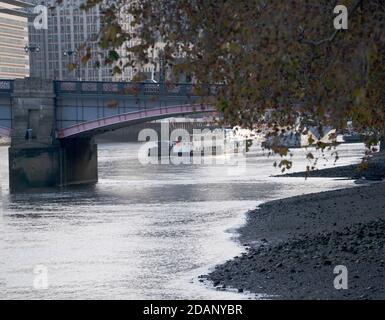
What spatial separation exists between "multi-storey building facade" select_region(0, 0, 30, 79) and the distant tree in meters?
115

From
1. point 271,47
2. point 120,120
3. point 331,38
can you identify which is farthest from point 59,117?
point 271,47

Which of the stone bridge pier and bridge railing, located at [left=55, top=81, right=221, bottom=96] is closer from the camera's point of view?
bridge railing, located at [left=55, top=81, right=221, bottom=96]

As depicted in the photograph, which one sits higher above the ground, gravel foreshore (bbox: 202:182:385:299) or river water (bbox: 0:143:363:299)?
gravel foreshore (bbox: 202:182:385:299)

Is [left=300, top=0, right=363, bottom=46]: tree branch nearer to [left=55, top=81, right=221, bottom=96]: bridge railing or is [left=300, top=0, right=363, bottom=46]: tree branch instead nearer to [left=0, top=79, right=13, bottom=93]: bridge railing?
[left=55, top=81, right=221, bottom=96]: bridge railing

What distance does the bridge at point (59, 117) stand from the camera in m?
46.9

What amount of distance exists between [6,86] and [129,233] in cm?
2394

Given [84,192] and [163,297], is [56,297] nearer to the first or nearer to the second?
[163,297]

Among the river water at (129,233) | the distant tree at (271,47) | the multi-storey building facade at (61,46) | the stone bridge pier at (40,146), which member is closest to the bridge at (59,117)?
the stone bridge pier at (40,146)

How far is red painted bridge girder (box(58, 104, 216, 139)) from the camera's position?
47.2 m

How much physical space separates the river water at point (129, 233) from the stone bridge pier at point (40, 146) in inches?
55.8

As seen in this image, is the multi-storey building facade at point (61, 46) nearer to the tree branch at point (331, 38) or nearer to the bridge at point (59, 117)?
the bridge at point (59, 117)

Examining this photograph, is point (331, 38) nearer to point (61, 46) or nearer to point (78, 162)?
point (78, 162)

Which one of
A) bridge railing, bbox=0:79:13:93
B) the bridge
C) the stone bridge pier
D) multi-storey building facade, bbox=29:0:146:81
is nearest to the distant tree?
the bridge
